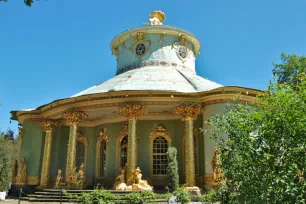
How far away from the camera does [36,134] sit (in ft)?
62.5

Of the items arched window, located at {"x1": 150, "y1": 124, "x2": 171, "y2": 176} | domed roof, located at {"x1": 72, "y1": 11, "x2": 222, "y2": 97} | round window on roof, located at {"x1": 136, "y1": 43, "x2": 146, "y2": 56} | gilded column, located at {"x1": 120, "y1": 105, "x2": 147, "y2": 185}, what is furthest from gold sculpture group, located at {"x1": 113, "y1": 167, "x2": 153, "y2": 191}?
round window on roof, located at {"x1": 136, "y1": 43, "x2": 146, "y2": 56}

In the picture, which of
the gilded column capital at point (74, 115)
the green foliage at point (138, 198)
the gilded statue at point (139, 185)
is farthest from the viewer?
the gilded column capital at point (74, 115)

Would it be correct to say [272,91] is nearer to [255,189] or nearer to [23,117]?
[255,189]

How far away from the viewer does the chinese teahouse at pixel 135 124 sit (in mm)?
14789

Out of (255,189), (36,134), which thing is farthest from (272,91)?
(36,134)

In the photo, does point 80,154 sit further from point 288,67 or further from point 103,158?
point 288,67

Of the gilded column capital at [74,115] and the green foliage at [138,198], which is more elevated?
the gilded column capital at [74,115]

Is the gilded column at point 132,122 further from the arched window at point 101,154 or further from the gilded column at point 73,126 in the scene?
the arched window at point 101,154

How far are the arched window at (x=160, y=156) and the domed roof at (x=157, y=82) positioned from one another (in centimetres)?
329

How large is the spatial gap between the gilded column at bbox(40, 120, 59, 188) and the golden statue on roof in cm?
1095

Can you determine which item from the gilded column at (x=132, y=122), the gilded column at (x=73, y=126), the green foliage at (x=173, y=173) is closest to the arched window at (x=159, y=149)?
the gilded column at (x=132, y=122)

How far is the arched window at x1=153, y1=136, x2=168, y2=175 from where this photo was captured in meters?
17.0

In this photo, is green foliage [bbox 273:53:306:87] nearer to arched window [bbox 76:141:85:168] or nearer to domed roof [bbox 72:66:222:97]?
domed roof [bbox 72:66:222:97]

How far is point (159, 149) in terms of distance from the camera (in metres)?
17.5
